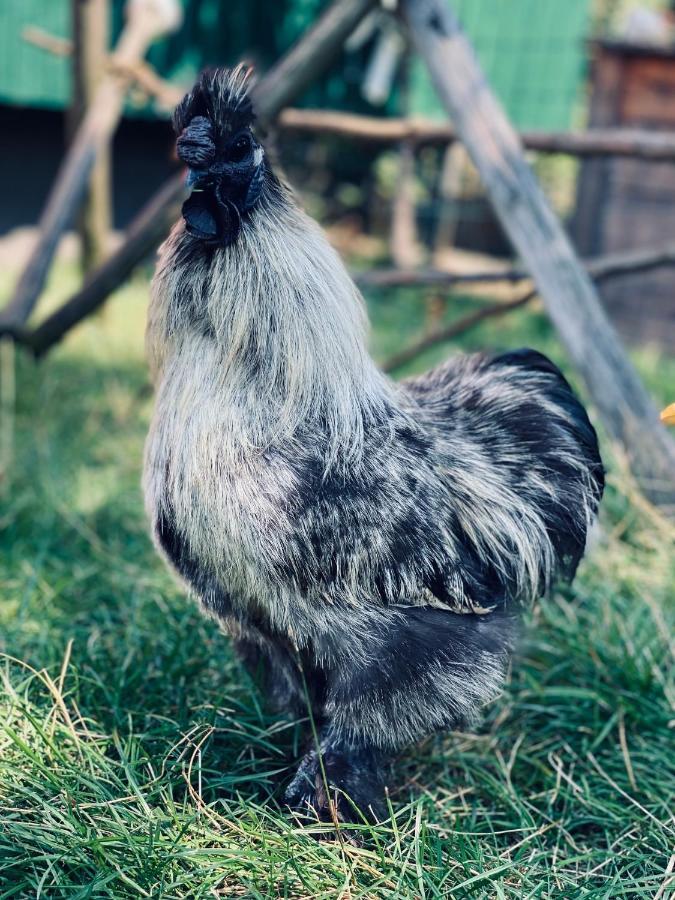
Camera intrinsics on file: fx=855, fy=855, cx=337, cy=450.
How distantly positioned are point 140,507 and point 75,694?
1551 mm

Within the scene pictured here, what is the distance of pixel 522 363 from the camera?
282 cm

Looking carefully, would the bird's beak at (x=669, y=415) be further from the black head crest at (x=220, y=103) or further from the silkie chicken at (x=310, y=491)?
the black head crest at (x=220, y=103)

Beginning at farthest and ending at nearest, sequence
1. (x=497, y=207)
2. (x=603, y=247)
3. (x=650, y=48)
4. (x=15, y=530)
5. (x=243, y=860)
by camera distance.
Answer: (x=603, y=247), (x=650, y=48), (x=15, y=530), (x=497, y=207), (x=243, y=860)

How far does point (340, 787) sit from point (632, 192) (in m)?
6.51

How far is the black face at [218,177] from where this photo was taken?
6.47ft

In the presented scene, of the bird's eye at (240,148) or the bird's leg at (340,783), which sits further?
the bird's leg at (340,783)

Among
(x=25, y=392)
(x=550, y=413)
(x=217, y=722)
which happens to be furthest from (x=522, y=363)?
(x=25, y=392)

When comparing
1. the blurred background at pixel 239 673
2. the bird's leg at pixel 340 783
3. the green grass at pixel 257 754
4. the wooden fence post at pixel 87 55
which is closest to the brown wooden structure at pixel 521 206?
the blurred background at pixel 239 673

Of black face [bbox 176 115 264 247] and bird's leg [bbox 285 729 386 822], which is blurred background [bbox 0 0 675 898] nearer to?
bird's leg [bbox 285 729 386 822]

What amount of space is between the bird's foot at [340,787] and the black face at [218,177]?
1.37 metres

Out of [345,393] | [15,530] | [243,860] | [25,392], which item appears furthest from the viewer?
[25,392]

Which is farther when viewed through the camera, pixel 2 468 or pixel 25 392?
pixel 25 392

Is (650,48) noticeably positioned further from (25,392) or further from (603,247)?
(25,392)

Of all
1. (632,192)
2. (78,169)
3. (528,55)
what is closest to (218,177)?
(78,169)
